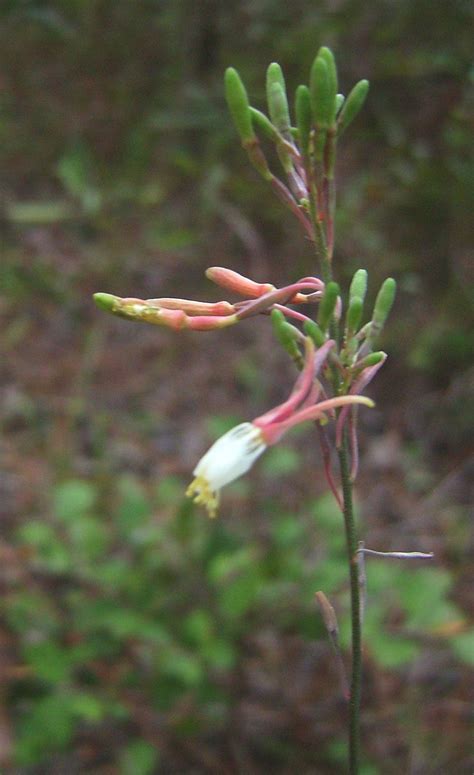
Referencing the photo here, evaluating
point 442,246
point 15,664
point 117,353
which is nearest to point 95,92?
point 117,353

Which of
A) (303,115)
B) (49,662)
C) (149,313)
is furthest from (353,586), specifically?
(49,662)

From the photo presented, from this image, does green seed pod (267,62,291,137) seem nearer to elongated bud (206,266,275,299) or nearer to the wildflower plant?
the wildflower plant

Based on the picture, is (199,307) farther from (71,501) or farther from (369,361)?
(71,501)

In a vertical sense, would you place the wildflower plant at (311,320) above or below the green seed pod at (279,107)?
below

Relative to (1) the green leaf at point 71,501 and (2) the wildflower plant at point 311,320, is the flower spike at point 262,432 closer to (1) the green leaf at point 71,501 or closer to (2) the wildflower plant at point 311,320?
(2) the wildflower plant at point 311,320

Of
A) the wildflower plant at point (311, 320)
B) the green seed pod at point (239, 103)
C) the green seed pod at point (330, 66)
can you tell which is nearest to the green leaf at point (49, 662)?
the wildflower plant at point (311, 320)

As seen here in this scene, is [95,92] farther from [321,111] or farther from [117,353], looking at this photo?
[321,111]

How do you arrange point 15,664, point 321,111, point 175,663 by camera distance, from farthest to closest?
point 15,664 < point 175,663 < point 321,111
